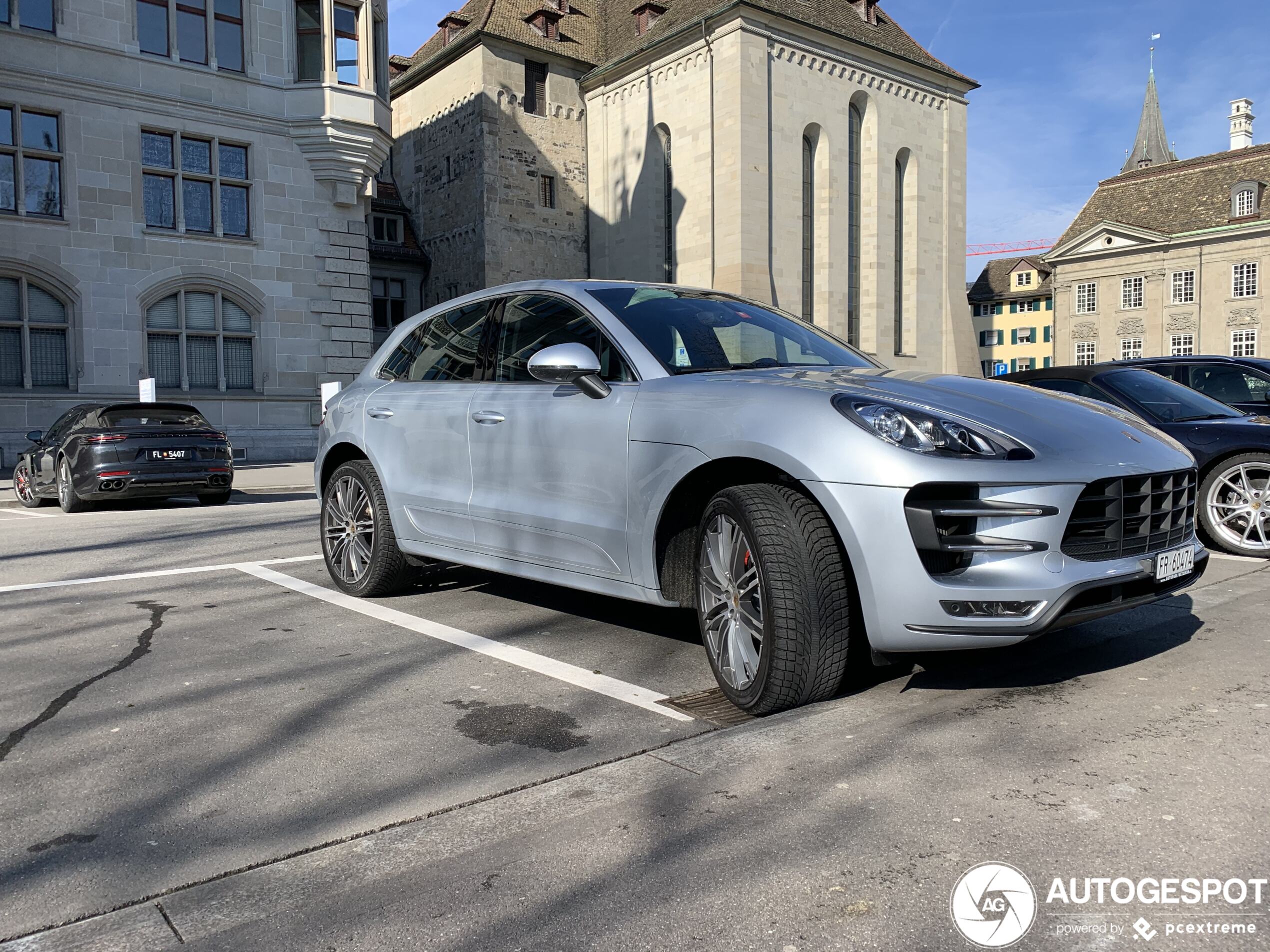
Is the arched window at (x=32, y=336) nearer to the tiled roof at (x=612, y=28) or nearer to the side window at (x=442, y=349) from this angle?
the side window at (x=442, y=349)

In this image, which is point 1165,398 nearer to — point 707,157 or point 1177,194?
point 707,157

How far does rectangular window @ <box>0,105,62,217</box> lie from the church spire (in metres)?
86.1

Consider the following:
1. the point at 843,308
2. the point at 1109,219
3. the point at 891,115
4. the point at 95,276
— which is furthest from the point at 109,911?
the point at 1109,219

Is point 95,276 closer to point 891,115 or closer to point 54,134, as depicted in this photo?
point 54,134

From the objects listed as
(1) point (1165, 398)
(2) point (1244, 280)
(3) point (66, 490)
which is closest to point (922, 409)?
(1) point (1165, 398)

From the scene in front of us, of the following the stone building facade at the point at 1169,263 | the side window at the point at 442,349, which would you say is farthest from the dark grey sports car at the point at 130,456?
the stone building facade at the point at 1169,263

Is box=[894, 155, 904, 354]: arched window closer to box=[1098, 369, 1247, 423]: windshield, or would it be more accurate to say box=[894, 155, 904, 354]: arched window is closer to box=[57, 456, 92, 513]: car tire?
box=[57, 456, 92, 513]: car tire

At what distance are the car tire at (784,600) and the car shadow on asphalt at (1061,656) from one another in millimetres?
619

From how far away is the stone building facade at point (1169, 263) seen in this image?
5869 centimetres

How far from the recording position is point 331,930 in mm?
2201

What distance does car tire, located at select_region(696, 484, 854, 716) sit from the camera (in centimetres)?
355

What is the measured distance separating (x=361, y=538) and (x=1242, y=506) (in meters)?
5.98

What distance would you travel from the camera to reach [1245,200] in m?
59.1

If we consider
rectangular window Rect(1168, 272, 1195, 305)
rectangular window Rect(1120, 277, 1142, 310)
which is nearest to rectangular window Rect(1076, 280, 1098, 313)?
rectangular window Rect(1120, 277, 1142, 310)
